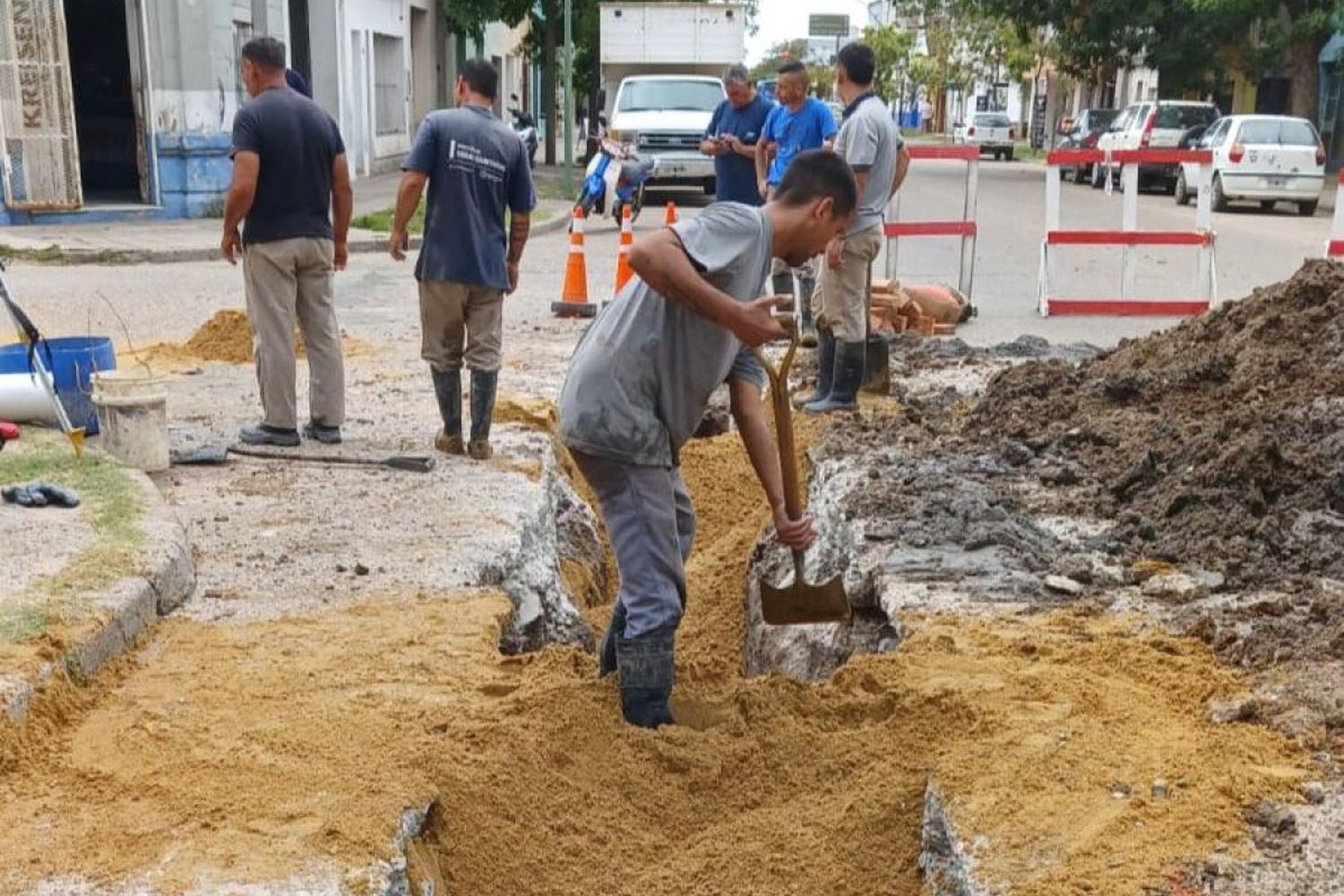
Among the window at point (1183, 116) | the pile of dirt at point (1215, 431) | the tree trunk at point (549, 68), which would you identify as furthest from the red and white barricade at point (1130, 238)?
the tree trunk at point (549, 68)

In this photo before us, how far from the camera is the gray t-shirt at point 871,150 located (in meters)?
7.59

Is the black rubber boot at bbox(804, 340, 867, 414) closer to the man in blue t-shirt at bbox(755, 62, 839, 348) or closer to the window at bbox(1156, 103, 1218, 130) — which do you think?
the man in blue t-shirt at bbox(755, 62, 839, 348)

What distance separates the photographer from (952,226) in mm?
12258

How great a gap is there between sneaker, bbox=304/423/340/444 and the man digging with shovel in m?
3.37

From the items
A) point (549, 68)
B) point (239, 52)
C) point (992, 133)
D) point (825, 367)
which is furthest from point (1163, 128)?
point (825, 367)

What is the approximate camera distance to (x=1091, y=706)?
390 centimetres

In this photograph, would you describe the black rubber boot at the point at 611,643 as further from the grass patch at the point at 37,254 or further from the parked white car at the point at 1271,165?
the parked white car at the point at 1271,165

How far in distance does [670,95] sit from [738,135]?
14.0m

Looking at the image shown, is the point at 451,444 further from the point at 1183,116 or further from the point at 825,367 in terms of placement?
the point at 1183,116

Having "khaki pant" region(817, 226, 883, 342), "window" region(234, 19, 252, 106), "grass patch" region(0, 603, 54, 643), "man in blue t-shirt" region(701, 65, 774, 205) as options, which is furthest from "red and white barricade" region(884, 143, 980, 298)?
"window" region(234, 19, 252, 106)

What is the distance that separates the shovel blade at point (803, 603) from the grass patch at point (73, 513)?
214cm

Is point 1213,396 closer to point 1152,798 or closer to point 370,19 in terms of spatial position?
point 1152,798

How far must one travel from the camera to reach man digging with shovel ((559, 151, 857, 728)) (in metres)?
3.56

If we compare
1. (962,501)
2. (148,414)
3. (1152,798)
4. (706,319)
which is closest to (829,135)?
(962,501)
